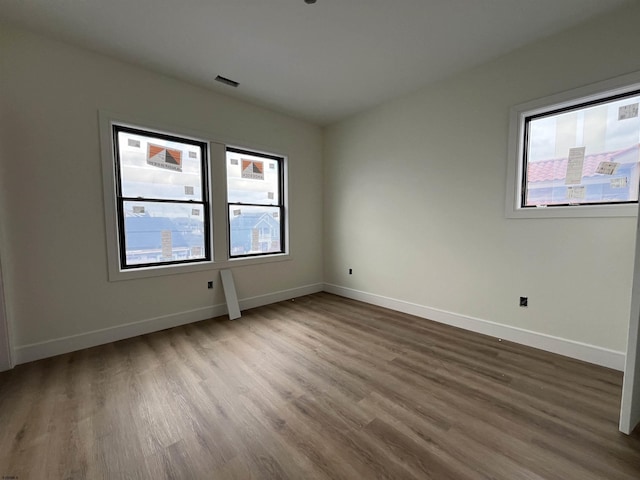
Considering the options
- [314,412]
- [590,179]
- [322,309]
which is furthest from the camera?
[322,309]

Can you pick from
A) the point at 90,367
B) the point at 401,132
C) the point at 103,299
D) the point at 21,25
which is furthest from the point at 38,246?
the point at 401,132

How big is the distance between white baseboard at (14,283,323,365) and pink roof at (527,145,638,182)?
3.66m

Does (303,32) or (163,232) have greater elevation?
(303,32)

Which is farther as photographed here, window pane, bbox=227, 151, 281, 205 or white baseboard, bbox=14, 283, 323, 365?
window pane, bbox=227, 151, 281, 205

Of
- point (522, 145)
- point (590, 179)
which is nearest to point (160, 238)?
point (522, 145)

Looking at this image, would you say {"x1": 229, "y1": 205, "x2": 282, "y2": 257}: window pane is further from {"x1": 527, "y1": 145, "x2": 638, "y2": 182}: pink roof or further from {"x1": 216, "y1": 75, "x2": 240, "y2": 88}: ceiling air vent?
{"x1": 527, "y1": 145, "x2": 638, "y2": 182}: pink roof

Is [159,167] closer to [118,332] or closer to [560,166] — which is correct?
[118,332]

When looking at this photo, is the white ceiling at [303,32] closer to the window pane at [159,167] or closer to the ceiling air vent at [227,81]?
the ceiling air vent at [227,81]

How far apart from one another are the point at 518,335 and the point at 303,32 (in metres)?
3.63

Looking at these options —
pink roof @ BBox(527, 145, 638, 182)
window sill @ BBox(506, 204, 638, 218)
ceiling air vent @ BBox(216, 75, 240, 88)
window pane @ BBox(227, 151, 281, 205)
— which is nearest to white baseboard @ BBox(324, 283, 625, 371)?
window sill @ BBox(506, 204, 638, 218)

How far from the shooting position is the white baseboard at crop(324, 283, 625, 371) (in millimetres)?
2266

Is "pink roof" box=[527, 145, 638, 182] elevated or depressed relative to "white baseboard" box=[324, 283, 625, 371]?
elevated

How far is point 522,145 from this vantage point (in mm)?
2664

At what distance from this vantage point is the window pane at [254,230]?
3.78m
